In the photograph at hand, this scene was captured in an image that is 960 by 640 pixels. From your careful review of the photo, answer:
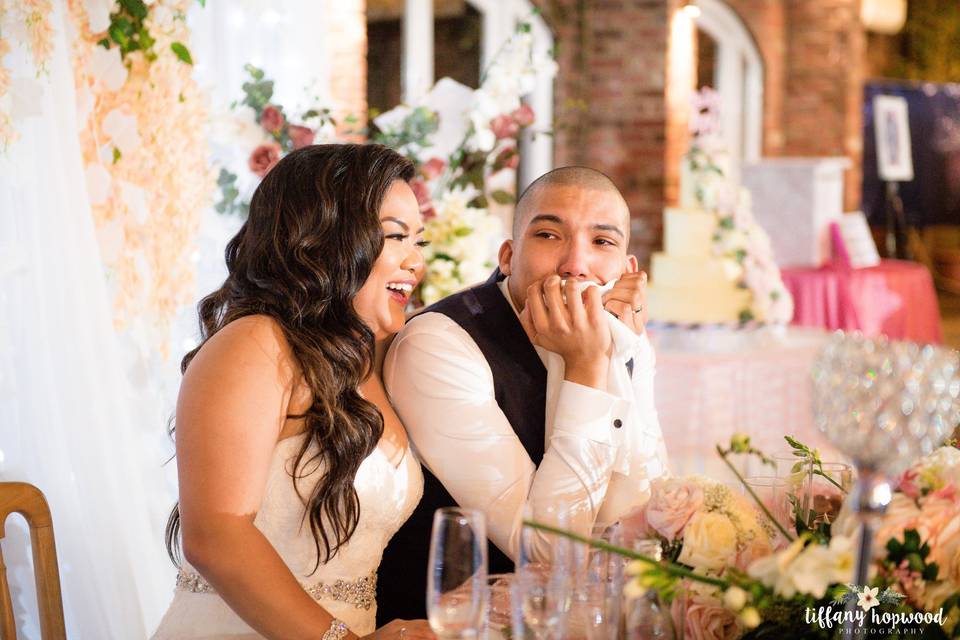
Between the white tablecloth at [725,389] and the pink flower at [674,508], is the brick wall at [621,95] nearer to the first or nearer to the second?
the white tablecloth at [725,389]

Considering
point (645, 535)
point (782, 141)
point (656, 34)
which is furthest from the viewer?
point (782, 141)

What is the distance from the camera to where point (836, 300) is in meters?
6.51

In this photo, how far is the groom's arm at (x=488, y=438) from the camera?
1971 mm

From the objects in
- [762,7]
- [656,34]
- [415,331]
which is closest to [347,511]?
[415,331]

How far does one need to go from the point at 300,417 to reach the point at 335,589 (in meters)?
0.35

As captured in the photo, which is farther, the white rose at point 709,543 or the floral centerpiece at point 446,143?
the floral centerpiece at point 446,143

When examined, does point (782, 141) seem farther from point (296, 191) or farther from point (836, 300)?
point (296, 191)

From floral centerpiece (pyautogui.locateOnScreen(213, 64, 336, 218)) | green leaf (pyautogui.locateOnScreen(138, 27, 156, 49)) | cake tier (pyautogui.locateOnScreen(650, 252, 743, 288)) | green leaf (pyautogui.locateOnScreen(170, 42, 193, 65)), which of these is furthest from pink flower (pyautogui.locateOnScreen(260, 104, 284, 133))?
cake tier (pyautogui.locateOnScreen(650, 252, 743, 288))

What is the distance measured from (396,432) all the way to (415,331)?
24 cm

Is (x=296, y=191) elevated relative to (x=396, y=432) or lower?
elevated

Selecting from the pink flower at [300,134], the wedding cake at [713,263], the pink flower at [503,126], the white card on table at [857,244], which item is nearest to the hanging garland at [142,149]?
the pink flower at [300,134]

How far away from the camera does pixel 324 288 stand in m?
1.94

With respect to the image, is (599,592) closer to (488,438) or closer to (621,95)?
(488,438)

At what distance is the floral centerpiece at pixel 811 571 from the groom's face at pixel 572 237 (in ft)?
3.23
